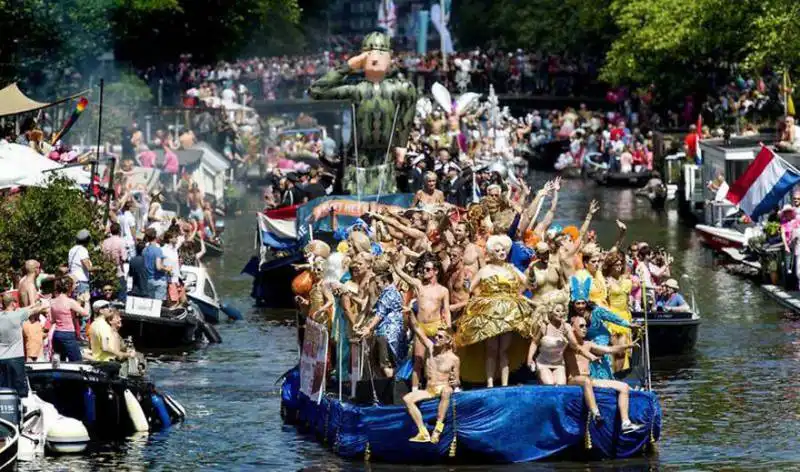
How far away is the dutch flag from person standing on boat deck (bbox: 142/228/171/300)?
38.8 ft

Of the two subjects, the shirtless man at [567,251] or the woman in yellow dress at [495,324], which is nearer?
the woman in yellow dress at [495,324]

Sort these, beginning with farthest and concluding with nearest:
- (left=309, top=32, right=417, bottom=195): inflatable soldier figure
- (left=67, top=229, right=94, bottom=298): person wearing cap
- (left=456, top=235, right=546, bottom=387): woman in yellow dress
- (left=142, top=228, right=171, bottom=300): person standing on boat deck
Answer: (left=309, top=32, right=417, bottom=195): inflatable soldier figure → (left=142, top=228, right=171, bottom=300): person standing on boat deck → (left=67, top=229, right=94, bottom=298): person wearing cap → (left=456, top=235, right=546, bottom=387): woman in yellow dress

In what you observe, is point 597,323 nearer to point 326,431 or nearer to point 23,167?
point 326,431

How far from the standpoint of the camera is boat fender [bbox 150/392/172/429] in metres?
30.7

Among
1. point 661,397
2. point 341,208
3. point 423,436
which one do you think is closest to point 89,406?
point 423,436

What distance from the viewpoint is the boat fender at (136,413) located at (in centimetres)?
2984

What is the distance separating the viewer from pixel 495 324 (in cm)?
2738

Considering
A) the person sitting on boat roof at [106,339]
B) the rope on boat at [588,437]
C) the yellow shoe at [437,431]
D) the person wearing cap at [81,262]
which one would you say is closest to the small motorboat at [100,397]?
the person sitting on boat roof at [106,339]

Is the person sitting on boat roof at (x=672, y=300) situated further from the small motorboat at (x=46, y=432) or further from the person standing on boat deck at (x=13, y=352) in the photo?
the person standing on boat deck at (x=13, y=352)

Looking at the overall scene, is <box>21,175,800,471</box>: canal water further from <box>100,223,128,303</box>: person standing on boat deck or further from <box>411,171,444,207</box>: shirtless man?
<box>411,171,444,207</box>: shirtless man

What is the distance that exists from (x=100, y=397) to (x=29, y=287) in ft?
8.44

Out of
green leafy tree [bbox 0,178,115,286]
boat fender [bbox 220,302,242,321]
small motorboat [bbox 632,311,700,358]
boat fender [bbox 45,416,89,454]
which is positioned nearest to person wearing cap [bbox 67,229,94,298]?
green leafy tree [bbox 0,178,115,286]

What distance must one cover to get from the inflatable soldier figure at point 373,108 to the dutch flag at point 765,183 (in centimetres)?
624

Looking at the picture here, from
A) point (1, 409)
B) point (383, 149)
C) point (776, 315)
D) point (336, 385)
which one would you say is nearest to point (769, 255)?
point (776, 315)
